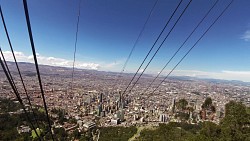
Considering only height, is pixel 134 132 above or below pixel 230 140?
below

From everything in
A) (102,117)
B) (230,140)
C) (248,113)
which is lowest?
(102,117)

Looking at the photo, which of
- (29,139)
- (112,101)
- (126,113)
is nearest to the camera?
(29,139)

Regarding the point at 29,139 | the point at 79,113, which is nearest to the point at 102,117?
the point at 79,113

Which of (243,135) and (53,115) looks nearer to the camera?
(243,135)

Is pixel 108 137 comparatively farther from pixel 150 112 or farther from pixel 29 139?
pixel 150 112

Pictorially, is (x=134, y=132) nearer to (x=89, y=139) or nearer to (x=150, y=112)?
(x=89, y=139)

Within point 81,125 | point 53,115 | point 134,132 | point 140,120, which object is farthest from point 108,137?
point 53,115

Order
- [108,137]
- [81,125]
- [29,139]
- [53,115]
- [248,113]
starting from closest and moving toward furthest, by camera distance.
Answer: [248,113] < [29,139] < [108,137] < [81,125] < [53,115]

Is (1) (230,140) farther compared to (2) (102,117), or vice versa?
(2) (102,117)

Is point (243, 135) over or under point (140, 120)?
over
